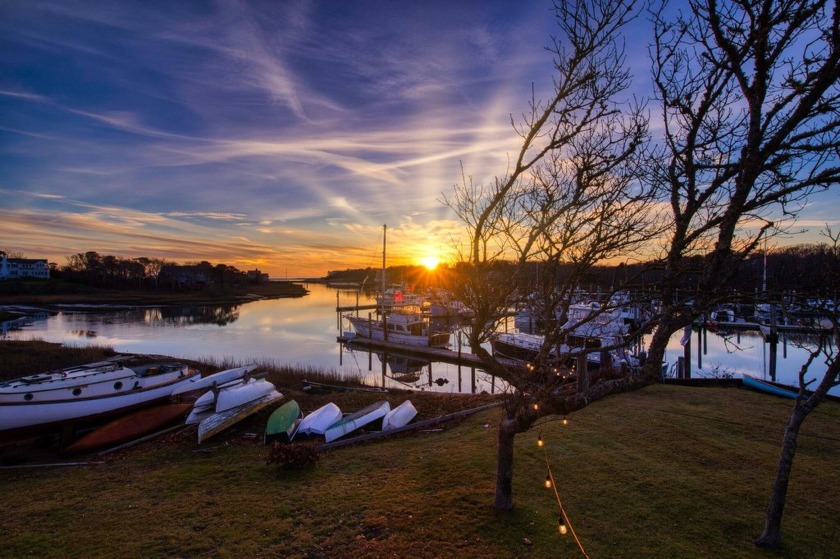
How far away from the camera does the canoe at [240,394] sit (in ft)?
44.4

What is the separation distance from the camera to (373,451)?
A: 9742 mm

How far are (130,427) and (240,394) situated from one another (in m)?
3.48

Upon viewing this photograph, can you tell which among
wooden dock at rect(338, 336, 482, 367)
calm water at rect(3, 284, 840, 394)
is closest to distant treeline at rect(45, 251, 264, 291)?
calm water at rect(3, 284, 840, 394)

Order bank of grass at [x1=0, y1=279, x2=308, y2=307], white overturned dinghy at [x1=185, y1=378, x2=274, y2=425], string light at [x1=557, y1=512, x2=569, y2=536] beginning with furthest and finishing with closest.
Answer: bank of grass at [x1=0, y1=279, x2=308, y2=307], white overturned dinghy at [x1=185, y1=378, x2=274, y2=425], string light at [x1=557, y1=512, x2=569, y2=536]

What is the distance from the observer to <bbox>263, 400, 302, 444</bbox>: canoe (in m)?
11.5

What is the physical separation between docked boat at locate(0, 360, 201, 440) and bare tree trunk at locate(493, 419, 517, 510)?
14.8m

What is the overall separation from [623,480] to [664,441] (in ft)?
7.94

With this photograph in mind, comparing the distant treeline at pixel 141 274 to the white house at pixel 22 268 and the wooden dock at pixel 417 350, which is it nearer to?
the white house at pixel 22 268

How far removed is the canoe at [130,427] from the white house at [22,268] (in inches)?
5818

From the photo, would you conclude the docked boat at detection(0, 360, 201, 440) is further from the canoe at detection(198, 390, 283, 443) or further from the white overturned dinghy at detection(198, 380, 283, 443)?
the canoe at detection(198, 390, 283, 443)

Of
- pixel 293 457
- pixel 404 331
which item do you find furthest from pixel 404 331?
pixel 293 457

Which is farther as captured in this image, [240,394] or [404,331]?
[404,331]

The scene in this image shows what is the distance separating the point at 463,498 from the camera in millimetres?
6570

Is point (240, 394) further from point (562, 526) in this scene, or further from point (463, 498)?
point (562, 526)
